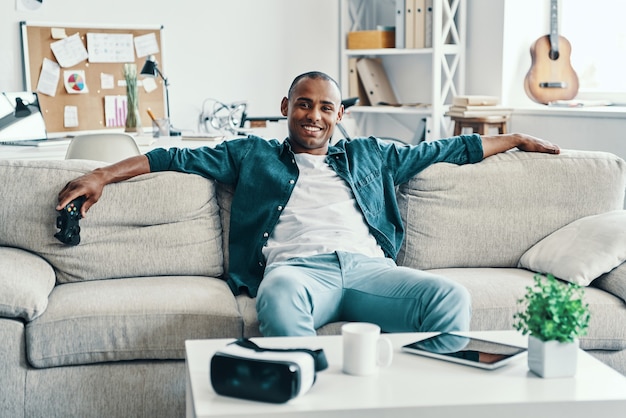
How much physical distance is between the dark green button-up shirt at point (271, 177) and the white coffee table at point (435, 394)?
0.89 metres

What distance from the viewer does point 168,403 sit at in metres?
2.29

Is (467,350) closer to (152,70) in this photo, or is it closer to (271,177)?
(271,177)

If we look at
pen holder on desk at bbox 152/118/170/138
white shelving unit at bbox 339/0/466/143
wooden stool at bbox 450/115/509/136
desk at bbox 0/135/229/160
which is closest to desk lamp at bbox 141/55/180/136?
pen holder on desk at bbox 152/118/170/138

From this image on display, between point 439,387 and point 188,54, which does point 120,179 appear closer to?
point 439,387

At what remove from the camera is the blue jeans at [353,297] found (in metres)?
2.20

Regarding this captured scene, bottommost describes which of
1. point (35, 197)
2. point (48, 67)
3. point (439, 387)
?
point (439, 387)

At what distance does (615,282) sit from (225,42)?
298 centimetres

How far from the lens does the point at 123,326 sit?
7.43 feet

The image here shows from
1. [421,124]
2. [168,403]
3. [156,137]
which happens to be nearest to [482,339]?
[168,403]

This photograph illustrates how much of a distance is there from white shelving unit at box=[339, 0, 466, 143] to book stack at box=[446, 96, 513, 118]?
382 millimetres

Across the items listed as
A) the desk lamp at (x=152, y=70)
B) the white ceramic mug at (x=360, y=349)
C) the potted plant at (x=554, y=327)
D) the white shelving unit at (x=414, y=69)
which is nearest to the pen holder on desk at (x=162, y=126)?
the desk lamp at (x=152, y=70)

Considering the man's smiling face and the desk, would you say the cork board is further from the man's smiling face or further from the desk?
the man's smiling face

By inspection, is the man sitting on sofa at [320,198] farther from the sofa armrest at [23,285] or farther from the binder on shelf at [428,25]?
the binder on shelf at [428,25]

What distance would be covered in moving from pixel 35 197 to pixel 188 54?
2.37m
